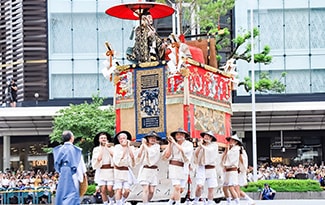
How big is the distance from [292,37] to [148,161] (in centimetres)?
2672

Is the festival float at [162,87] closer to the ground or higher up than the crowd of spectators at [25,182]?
higher up

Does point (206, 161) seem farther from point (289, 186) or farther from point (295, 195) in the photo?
point (289, 186)

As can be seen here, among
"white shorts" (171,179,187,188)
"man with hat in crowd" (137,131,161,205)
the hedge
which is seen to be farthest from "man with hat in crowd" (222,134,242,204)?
the hedge

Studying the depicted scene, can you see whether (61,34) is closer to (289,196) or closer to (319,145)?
(319,145)

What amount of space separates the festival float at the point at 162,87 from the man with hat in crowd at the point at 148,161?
3.51 feet

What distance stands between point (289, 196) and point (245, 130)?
13.3 m

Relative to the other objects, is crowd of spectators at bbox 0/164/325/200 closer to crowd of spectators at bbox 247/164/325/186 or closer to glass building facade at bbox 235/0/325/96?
crowd of spectators at bbox 247/164/325/186

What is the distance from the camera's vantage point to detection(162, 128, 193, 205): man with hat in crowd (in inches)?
704

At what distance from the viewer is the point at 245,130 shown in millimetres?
42625

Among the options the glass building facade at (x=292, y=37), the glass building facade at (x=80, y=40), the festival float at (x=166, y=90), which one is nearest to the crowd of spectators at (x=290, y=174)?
the glass building facade at (x=292, y=37)

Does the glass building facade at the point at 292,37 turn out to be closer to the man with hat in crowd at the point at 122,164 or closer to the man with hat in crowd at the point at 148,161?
the man with hat in crowd at the point at 122,164

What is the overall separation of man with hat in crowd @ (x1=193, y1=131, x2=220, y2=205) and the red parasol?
3.69 meters

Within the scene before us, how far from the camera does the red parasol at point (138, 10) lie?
67.2ft

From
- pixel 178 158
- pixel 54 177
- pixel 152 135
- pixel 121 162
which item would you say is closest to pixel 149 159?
pixel 152 135
